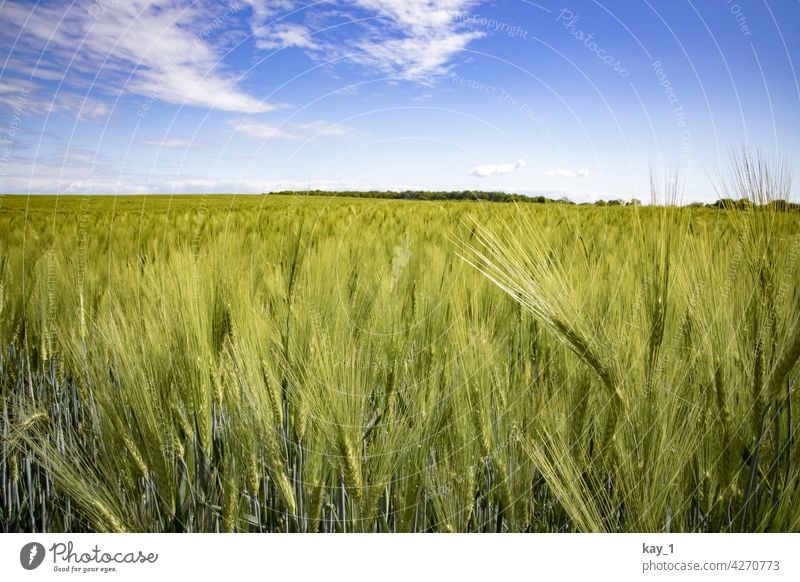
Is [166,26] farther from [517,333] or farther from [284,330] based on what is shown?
[517,333]

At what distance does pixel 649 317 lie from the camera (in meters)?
0.86

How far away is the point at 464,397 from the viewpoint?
864 millimetres

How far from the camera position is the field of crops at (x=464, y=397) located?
32.1 inches

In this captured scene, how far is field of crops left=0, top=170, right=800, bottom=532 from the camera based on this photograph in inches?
32.1
